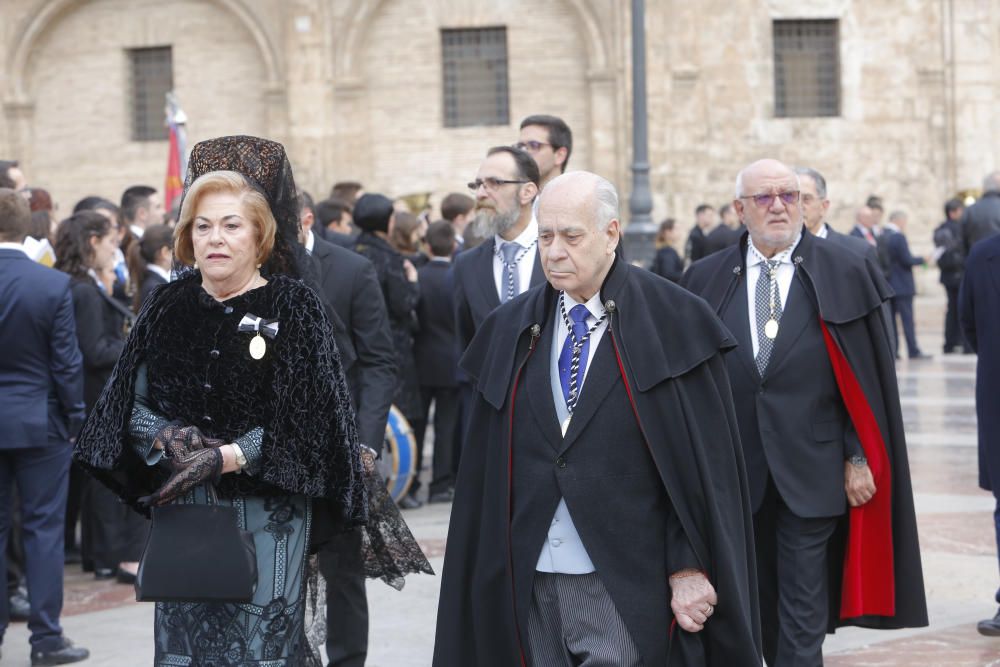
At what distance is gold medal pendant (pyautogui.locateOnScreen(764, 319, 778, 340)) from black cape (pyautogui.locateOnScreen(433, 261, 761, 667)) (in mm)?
1671

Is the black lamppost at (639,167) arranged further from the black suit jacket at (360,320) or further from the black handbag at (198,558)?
the black handbag at (198,558)

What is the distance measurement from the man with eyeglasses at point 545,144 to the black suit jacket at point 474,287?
831 millimetres

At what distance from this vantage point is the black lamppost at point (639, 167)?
18.4m

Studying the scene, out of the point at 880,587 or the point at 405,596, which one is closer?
the point at 880,587

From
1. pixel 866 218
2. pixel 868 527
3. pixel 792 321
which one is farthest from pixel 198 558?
pixel 866 218

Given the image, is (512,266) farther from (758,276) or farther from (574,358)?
(574,358)

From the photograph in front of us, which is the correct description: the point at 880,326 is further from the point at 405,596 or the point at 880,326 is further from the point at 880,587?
the point at 405,596

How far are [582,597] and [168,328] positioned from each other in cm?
145

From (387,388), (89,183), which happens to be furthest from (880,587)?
(89,183)

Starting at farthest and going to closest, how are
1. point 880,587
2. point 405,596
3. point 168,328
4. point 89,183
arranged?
point 89,183, point 405,596, point 880,587, point 168,328

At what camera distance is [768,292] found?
5.91 meters

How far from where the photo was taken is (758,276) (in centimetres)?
596

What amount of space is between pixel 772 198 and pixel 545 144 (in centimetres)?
179

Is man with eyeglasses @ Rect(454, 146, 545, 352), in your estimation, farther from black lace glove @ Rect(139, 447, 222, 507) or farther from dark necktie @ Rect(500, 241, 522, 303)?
black lace glove @ Rect(139, 447, 222, 507)
